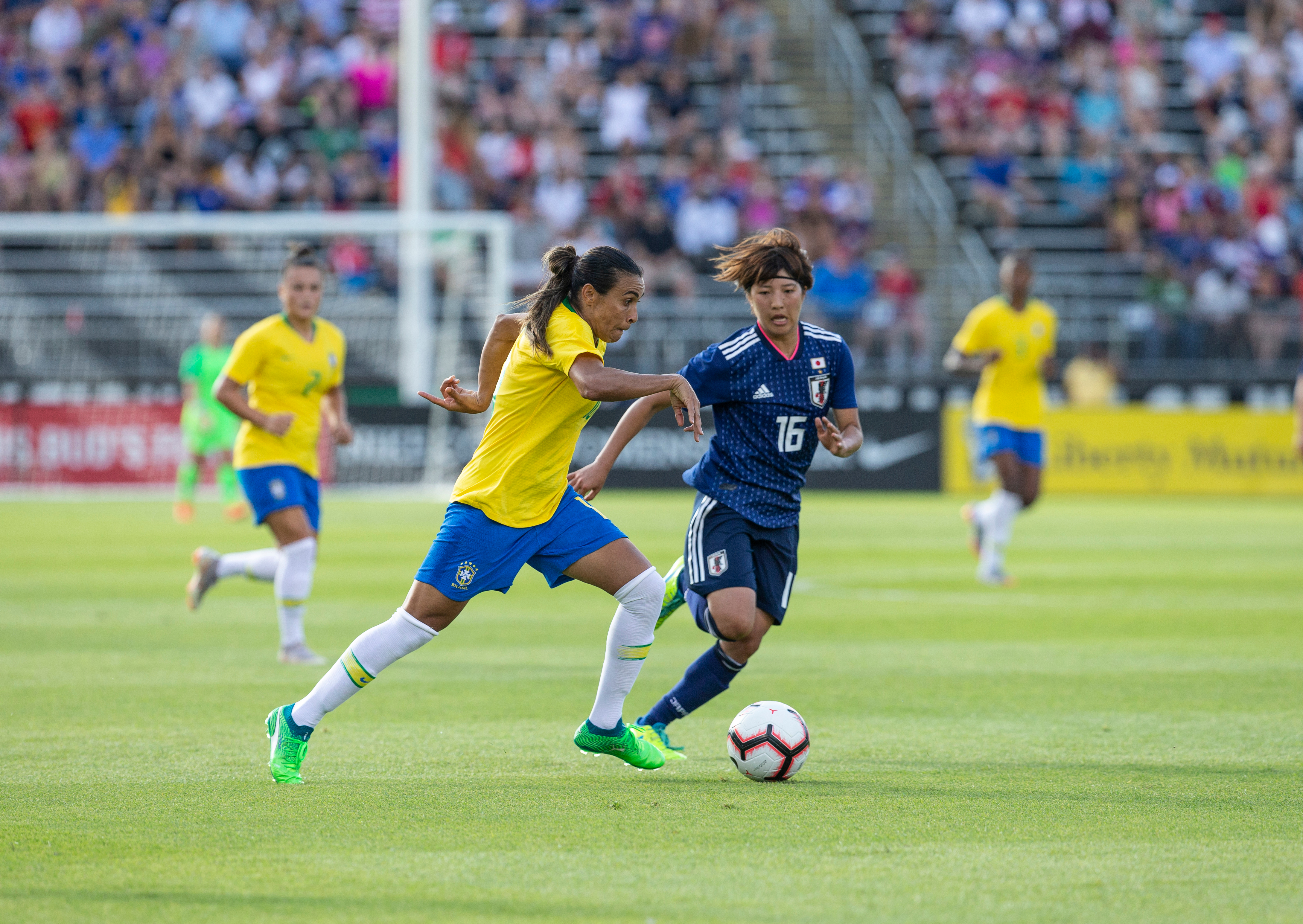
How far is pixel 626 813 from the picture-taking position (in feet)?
17.9

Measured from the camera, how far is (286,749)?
5.91 meters

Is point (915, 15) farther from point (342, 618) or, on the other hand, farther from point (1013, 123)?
point (342, 618)

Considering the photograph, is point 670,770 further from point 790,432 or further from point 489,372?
point 489,372

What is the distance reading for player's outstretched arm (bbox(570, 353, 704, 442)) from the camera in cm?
563

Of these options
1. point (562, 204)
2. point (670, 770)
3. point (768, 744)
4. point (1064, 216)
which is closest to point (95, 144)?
point (562, 204)

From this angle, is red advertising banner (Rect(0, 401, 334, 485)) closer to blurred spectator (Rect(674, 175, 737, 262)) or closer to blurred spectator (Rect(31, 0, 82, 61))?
blurred spectator (Rect(674, 175, 737, 262))

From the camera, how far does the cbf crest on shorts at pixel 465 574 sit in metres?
5.95

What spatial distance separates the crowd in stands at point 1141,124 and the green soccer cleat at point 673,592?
66.0 ft

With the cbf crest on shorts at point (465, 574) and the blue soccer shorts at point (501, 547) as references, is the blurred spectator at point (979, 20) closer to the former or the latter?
the blue soccer shorts at point (501, 547)

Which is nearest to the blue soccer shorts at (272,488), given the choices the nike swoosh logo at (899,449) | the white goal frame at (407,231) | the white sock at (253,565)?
the white sock at (253,565)

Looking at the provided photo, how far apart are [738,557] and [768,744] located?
835mm

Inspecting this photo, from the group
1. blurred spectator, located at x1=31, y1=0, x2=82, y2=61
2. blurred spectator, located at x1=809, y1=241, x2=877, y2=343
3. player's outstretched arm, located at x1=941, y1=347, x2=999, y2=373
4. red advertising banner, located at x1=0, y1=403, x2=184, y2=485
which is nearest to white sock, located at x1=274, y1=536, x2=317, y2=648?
player's outstretched arm, located at x1=941, y1=347, x2=999, y2=373

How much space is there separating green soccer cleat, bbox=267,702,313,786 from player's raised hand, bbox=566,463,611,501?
52.9 inches

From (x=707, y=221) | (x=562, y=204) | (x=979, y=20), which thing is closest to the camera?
(x=707, y=221)
